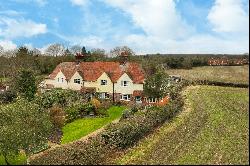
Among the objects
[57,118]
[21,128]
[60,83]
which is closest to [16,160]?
[21,128]

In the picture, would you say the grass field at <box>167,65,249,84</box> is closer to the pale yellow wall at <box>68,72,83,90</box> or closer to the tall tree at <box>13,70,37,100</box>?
the pale yellow wall at <box>68,72,83,90</box>

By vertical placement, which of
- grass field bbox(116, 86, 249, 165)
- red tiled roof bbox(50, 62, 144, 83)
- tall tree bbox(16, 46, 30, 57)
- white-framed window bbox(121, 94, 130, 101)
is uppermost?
tall tree bbox(16, 46, 30, 57)

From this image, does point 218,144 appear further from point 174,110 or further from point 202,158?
point 174,110

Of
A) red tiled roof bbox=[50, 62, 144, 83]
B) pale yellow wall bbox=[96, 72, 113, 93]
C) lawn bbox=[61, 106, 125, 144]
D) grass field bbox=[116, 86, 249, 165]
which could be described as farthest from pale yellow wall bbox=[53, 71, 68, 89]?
grass field bbox=[116, 86, 249, 165]

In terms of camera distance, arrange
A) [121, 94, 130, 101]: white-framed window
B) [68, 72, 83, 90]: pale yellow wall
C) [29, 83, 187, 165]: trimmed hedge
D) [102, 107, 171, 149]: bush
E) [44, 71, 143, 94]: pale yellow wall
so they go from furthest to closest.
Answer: [68, 72, 83, 90]: pale yellow wall, [121, 94, 130, 101]: white-framed window, [44, 71, 143, 94]: pale yellow wall, [102, 107, 171, 149]: bush, [29, 83, 187, 165]: trimmed hedge

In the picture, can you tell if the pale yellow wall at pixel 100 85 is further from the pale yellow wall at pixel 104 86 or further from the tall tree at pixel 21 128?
the tall tree at pixel 21 128

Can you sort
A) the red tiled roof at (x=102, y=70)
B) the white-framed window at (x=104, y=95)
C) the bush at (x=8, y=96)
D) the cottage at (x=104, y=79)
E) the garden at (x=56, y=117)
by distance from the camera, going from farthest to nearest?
the white-framed window at (x=104, y=95)
the bush at (x=8, y=96)
the red tiled roof at (x=102, y=70)
the cottage at (x=104, y=79)
the garden at (x=56, y=117)

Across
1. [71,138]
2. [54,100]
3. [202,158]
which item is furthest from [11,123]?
[54,100]

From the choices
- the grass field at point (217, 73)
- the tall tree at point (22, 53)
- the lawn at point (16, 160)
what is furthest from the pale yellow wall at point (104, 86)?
the tall tree at point (22, 53)
